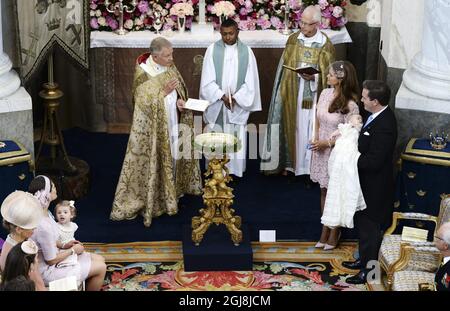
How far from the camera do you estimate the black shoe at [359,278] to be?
1049cm

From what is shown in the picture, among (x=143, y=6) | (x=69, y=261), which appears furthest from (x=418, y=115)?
(x=143, y=6)

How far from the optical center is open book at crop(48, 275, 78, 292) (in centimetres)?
915

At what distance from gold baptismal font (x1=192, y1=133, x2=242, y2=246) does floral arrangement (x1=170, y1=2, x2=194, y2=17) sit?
3187 mm

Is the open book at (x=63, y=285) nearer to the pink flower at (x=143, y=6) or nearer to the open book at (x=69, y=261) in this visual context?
the open book at (x=69, y=261)

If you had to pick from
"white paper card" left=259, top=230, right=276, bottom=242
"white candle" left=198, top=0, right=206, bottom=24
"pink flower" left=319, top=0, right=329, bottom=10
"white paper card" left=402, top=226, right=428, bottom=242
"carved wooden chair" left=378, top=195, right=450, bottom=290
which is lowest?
"white paper card" left=259, top=230, right=276, bottom=242

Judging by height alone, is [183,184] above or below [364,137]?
below

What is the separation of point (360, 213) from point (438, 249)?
3.72 ft

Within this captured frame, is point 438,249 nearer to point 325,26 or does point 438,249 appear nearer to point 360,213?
point 360,213

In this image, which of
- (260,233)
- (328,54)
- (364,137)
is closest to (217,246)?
(260,233)

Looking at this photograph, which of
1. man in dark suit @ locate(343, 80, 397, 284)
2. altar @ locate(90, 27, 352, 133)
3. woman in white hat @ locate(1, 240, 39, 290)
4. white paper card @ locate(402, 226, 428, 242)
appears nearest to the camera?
woman in white hat @ locate(1, 240, 39, 290)

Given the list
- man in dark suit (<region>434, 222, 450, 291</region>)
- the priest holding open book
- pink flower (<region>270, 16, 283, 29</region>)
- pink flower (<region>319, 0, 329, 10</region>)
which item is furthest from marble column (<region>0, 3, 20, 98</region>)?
man in dark suit (<region>434, 222, 450, 291</region>)

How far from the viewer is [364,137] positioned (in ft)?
33.8

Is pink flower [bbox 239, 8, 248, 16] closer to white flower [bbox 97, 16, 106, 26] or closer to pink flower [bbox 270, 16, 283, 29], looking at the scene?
pink flower [bbox 270, 16, 283, 29]
